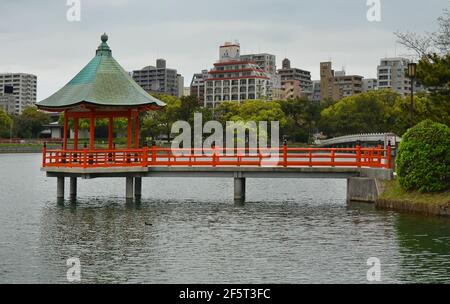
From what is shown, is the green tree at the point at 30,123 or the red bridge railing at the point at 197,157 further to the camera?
the green tree at the point at 30,123

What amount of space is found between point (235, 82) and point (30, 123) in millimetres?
57873

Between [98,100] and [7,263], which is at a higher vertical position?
[98,100]

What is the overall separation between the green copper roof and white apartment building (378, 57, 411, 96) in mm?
149049

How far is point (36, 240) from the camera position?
22000 mm

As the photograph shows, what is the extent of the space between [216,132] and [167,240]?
75.1m

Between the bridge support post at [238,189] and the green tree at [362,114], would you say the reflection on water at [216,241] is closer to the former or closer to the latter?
the bridge support post at [238,189]

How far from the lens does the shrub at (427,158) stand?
93.1 feet

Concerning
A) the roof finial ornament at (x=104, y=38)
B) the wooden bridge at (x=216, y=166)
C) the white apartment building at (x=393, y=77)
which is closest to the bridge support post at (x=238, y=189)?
the wooden bridge at (x=216, y=166)

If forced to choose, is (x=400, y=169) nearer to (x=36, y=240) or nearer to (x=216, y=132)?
(x=36, y=240)

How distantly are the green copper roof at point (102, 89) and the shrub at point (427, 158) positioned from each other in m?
13.4

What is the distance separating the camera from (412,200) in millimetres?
Answer: 28844

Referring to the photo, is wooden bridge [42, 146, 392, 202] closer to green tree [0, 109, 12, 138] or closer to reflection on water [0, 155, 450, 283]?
reflection on water [0, 155, 450, 283]
